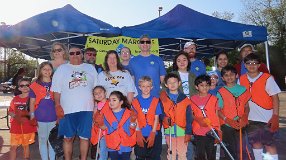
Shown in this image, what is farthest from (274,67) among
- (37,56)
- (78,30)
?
(78,30)

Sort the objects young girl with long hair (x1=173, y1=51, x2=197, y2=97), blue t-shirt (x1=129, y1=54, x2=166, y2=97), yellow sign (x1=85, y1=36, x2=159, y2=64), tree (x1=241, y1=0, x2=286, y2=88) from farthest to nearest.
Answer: tree (x1=241, y1=0, x2=286, y2=88)
yellow sign (x1=85, y1=36, x2=159, y2=64)
blue t-shirt (x1=129, y1=54, x2=166, y2=97)
young girl with long hair (x1=173, y1=51, x2=197, y2=97)

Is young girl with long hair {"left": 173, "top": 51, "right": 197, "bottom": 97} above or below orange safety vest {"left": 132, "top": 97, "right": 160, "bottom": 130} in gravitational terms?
above

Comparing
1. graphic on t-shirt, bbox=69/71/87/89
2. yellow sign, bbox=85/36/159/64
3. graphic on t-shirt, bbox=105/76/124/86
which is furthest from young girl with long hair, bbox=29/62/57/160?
yellow sign, bbox=85/36/159/64

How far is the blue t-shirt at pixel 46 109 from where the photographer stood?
5.11m

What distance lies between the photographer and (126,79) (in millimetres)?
5129

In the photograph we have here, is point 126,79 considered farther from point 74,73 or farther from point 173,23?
point 173,23

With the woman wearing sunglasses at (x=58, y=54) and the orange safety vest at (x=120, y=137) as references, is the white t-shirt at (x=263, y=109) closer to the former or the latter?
the orange safety vest at (x=120, y=137)

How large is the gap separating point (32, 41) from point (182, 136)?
6632mm

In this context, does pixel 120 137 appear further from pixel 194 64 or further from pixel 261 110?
pixel 261 110

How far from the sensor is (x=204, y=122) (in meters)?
4.81

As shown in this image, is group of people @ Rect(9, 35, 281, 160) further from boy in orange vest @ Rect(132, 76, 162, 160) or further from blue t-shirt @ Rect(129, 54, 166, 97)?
blue t-shirt @ Rect(129, 54, 166, 97)

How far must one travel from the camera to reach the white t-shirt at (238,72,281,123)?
4926 millimetres

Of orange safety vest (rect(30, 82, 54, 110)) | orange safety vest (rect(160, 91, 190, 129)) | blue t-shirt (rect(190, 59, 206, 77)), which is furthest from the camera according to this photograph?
blue t-shirt (rect(190, 59, 206, 77))

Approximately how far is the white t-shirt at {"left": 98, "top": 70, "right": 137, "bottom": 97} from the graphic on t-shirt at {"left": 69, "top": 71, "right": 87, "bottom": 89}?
0.28 m
